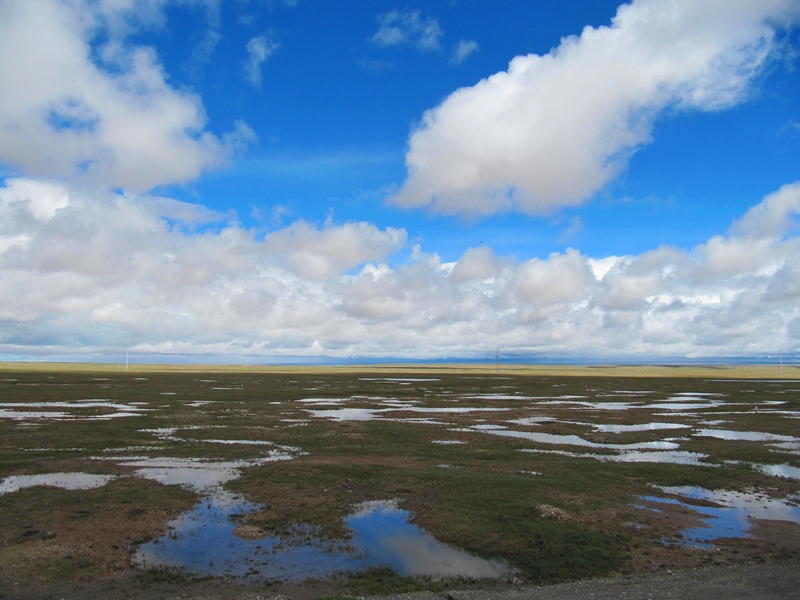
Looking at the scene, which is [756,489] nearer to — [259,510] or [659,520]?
[659,520]

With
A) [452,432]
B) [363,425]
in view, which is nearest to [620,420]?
[452,432]

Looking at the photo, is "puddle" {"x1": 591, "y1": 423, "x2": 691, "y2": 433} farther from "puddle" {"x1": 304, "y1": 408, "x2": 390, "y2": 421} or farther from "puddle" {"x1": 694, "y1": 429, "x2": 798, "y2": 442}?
"puddle" {"x1": 304, "y1": 408, "x2": 390, "y2": 421}

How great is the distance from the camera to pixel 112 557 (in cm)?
1590

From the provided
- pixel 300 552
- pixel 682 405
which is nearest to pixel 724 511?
pixel 300 552

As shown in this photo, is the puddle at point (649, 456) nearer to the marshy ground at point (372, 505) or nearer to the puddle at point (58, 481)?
the marshy ground at point (372, 505)

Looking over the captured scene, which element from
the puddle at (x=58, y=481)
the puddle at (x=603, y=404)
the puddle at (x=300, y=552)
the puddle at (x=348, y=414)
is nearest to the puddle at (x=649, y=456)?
the puddle at (x=300, y=552)

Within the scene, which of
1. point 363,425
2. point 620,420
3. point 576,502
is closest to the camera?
point 576,502

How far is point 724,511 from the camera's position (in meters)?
21.4

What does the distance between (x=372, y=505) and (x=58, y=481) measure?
1555 centimetres

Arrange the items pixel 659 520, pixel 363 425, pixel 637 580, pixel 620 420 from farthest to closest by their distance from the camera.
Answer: pixel 620 420 < pixel 363 425 < pixel 659 520 < pixel 637 580

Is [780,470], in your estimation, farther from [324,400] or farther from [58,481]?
[324,400]

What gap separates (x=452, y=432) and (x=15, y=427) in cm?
3505

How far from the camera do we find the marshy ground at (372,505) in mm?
15289

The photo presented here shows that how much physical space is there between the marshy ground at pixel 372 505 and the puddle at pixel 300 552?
8cm
